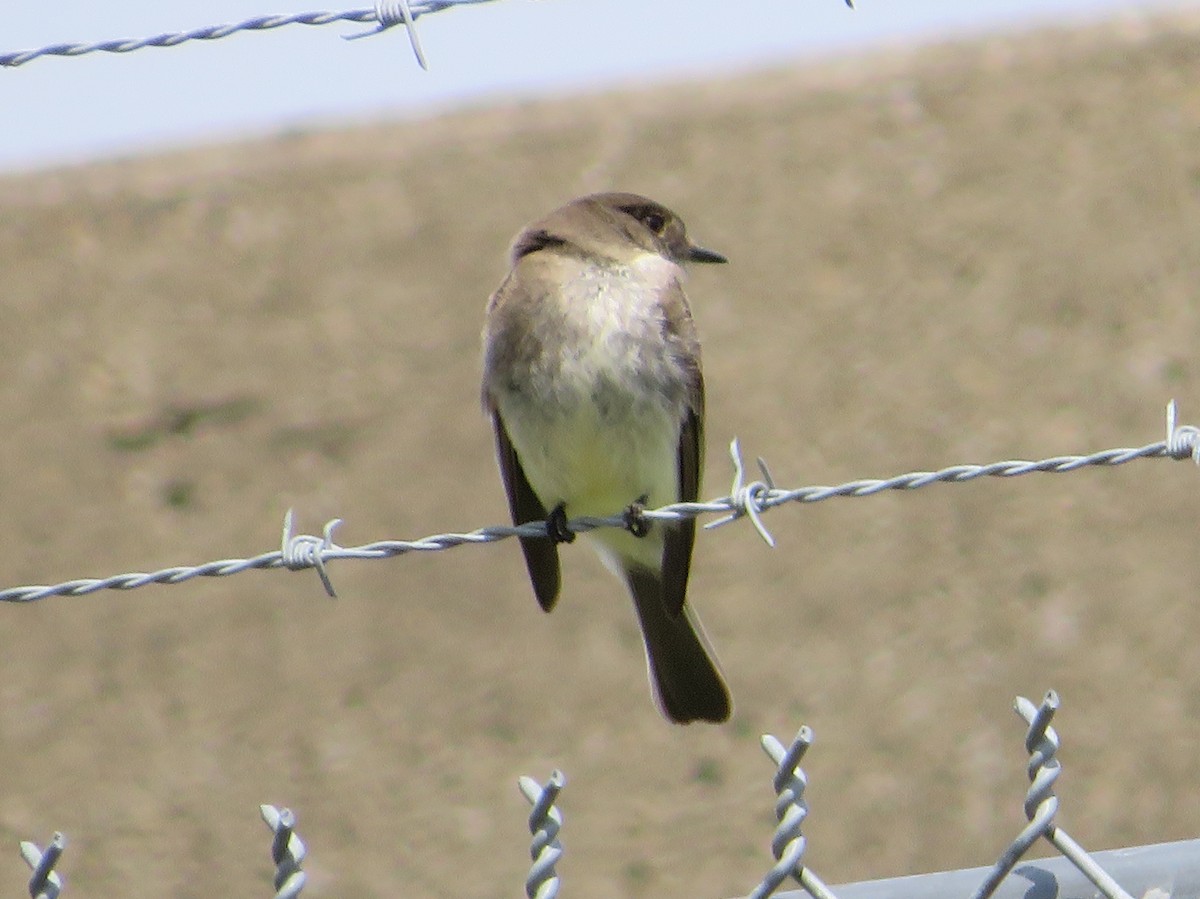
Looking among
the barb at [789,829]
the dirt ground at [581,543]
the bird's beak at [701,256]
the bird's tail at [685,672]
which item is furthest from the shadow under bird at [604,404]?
the dirt ground at [581,543]

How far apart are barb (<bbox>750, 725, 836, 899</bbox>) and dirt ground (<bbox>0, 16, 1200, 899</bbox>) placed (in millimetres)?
5271

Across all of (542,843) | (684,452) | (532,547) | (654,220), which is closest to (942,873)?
(542,843)

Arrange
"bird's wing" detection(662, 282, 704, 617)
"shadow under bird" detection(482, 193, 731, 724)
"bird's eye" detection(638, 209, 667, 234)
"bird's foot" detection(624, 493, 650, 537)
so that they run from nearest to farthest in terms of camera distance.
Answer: "bird's foot" detection(624, 493, 650, 537), "shadow under bird" detection(482, 193, 731, 724), "bird's wing" detection(662, 282, 704, 617), "bird's eye" detection(638, 209, 667, 234)

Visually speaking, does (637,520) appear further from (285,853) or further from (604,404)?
(285,853)

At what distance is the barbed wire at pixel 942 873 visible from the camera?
1.76 m

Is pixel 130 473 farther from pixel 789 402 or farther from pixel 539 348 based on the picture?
pixel 539 348

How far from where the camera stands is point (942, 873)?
1.81m

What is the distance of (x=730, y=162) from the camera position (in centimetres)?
905

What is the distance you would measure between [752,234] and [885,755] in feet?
8.99

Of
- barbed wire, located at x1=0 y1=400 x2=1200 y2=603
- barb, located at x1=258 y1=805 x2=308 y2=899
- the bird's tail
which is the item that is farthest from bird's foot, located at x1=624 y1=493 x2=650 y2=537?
barb, located at x1=258 y1=805 x2=308 y2=899

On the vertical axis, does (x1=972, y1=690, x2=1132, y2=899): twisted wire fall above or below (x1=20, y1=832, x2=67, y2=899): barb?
below

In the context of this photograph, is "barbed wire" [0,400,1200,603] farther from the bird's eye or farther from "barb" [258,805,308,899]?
the bird's eye

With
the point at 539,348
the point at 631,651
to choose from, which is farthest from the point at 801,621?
the point at 539,348

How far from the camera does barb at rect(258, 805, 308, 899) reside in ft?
5.57
